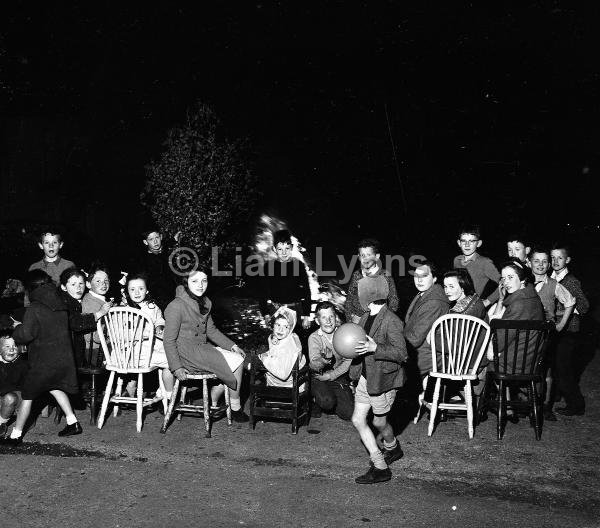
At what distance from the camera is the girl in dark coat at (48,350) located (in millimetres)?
5195

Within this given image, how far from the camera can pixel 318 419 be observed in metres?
5.77

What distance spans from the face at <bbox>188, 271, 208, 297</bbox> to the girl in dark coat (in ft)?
3.54

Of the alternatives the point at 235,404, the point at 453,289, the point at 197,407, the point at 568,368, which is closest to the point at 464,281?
the point at 453,289

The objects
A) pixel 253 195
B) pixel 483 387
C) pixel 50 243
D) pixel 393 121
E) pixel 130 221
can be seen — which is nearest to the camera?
pixel 483 387

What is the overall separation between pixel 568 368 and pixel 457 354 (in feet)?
4.13

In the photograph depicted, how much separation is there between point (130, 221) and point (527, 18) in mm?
6858

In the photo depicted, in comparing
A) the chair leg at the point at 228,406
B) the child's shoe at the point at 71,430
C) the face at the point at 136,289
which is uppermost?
the face at the point at 136,289

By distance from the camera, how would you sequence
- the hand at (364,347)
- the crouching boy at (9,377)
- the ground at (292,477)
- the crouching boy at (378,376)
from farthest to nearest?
the crouching boy at (9,377) < the crouching boy at (378,376) < the hand at (364,347) < the ground at (292,477)

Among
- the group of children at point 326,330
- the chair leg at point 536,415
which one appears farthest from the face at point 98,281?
the chair leg at point 536,415

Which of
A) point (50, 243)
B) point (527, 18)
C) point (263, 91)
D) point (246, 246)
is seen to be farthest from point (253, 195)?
point (527, 18)

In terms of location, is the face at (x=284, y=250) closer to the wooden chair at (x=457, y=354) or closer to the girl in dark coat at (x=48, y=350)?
the wooden chair at (x=457, y=354)

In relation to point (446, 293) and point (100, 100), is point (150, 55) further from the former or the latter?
point (446, 293)

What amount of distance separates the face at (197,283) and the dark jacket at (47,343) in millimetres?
1079

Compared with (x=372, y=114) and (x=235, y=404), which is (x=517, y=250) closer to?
(x=235, y=404)
